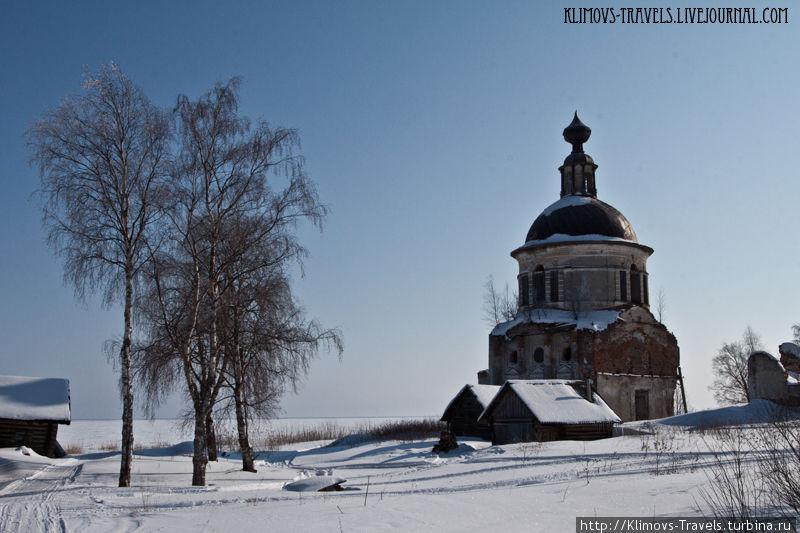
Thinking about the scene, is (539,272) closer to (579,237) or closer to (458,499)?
(579,237)

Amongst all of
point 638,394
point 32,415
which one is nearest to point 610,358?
point 638,394

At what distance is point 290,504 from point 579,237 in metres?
28.7

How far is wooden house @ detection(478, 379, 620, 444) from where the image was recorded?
24.3 meters

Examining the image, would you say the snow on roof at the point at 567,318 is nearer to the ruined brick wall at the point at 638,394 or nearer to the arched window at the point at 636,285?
the arched window at the point at 636,285

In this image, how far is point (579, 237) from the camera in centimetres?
3575

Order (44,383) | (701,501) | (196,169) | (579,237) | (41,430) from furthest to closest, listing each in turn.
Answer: (579,237)
(44,383)
(41,430)
(196,169)
(701,501)

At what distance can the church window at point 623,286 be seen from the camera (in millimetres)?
35594

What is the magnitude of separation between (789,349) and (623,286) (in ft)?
27.1

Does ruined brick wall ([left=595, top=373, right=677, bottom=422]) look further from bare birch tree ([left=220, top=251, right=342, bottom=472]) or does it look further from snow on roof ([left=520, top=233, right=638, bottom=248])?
bare birch tree ([left=220, top=251, right=342, bottom=472])

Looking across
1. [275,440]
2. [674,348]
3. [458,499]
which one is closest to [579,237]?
[674,348]

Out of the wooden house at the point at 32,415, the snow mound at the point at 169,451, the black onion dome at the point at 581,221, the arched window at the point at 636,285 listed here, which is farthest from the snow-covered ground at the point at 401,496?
the black onion dome at the point at 581,221

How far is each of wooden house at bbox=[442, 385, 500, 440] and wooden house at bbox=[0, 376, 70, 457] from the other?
53.1ft

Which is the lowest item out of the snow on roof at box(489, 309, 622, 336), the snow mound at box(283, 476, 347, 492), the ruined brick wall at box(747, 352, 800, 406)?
the snow mound at box(283, 476, 347, 492)

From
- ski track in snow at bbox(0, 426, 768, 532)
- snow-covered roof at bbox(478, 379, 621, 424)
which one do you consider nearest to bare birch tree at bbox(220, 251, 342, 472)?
ski track in snow at bbox(0, 426, 768, 532)
